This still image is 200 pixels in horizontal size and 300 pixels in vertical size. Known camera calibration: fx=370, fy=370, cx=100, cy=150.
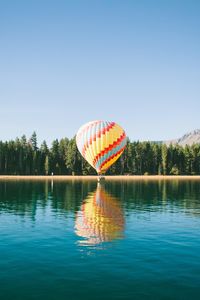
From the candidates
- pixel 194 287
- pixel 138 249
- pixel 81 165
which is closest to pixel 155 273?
pixel 194 287

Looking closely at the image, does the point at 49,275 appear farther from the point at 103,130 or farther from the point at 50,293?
the point at 103,130

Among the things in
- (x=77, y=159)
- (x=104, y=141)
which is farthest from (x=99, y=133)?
(x=77, y=159)

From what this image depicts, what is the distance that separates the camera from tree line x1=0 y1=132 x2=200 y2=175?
174m

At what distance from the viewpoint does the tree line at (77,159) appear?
173500 mm

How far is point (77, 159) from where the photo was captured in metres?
174

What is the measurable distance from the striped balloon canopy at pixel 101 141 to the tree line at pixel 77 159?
65374mm

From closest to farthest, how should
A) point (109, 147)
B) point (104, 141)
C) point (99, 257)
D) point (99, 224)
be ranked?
point (99, 257), point (99, 224), point (104, 141), point (109, 147)

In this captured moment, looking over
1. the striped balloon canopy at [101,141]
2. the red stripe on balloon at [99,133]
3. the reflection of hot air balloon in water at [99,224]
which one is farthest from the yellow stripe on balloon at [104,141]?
the reflection of hot air balloon in water at [99,224]

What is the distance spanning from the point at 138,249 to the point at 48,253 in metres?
6.34

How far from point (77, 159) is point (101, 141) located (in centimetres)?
7402

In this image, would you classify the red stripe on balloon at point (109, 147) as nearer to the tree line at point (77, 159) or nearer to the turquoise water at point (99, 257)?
the turquoise water at point (99, 257)

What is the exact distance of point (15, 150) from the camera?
569 ft

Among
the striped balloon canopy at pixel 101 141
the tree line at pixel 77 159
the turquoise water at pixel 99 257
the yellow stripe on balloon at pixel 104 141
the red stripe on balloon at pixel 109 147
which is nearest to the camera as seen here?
the turquoise water at pixel 99 257

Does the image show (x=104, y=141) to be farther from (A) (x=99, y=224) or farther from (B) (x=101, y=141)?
(A) (x=99, y=224)
